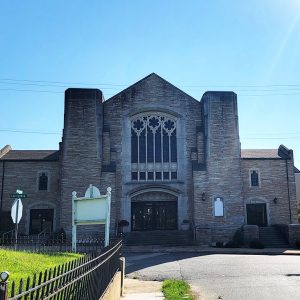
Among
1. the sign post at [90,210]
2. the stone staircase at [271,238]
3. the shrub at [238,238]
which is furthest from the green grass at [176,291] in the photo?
the stone staircase at [271,238]

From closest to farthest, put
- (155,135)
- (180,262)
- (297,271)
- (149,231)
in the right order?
1. (297,271)
2. (180,262)
3. (149,231)
4. (155,135)

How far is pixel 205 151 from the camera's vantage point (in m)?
34.1

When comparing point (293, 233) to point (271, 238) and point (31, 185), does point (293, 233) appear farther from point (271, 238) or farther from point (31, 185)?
point (31, 185)

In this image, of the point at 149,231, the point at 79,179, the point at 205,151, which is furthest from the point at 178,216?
the point at 79,179

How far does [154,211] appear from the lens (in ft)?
112

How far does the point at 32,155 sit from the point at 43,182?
13.2ft

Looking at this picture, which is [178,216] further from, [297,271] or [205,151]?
[297,271]

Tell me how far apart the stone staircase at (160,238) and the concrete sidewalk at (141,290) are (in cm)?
1681

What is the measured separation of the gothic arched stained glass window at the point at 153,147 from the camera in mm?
34469

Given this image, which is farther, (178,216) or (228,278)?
(178,216)

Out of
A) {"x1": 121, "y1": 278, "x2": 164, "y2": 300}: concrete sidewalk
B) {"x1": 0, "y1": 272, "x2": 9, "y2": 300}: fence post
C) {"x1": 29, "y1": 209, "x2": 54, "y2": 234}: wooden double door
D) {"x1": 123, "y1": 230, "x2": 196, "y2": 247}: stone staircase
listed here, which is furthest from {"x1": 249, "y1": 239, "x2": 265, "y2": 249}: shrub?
{"x1": 0, "y1": 272, "x2": 9, "y2": 300}: fence post

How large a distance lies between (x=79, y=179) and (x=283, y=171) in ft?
57.2

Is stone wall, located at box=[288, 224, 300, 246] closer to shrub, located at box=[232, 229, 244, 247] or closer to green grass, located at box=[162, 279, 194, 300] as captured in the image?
shrub, located at box=[232, 229, 244, 247]

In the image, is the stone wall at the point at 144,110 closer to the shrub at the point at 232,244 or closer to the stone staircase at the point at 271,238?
the shrub at the point at 232,244
